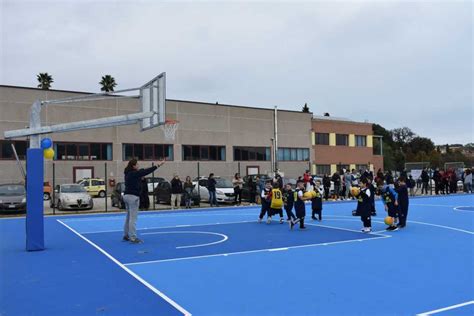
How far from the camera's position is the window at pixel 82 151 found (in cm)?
3444

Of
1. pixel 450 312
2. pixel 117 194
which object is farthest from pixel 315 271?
pixel 117 194

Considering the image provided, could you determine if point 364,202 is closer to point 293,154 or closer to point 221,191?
point 221,191

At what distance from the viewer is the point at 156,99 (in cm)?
1272

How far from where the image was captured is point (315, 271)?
805 cm

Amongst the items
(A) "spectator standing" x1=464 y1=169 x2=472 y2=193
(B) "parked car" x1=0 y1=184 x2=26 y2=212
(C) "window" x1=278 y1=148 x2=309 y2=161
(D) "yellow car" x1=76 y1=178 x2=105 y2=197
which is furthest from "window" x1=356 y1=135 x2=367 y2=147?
(B) "parked car" x1=0 y1=184 x2=26 y2=212

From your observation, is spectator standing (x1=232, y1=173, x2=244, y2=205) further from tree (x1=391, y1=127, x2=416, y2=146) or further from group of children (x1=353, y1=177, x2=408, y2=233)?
tree (x1=391, y1=127, x2=416, y2=146)

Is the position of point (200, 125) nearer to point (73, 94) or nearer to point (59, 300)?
point (73, 94)

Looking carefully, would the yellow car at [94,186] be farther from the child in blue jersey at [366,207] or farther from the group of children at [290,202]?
the child in blue jersey at [366,207]

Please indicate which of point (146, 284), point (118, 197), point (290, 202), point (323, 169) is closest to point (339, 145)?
point (323, 169)

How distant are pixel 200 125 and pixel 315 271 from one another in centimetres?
3380

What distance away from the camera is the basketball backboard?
1270cm

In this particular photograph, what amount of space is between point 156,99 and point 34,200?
13.7 feet

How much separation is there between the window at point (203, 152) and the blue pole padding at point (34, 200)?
29.3m

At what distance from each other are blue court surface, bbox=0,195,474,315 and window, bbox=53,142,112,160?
21937mm
